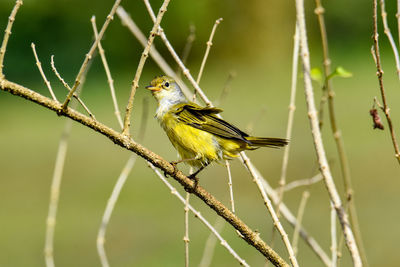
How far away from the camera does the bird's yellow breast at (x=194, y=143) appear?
3.50 metres

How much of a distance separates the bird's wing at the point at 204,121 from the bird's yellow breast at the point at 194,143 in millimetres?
31

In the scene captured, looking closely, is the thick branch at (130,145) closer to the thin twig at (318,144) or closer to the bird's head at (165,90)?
the thin twig at (318,144)

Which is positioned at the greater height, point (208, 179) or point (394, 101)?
point (394, 101)

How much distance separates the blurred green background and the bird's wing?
50cm

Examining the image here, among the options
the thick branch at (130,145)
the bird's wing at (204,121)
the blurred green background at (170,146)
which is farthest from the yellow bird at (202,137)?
the thick branch at (130,145)

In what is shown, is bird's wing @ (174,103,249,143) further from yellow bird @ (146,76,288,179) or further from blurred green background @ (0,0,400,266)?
blurred green background @ (0,0,400,266)

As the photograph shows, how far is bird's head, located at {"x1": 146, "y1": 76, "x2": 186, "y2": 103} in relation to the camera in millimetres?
4005

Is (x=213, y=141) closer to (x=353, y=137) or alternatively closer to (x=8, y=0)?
(x=353, y=137)

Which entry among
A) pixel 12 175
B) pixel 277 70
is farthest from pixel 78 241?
pixel 277 70

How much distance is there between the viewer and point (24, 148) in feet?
52.0

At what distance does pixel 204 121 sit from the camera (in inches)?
143

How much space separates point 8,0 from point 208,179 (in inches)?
419

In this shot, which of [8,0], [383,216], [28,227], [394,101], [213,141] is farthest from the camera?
[8,0]

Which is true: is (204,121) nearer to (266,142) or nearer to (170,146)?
(266,142)
